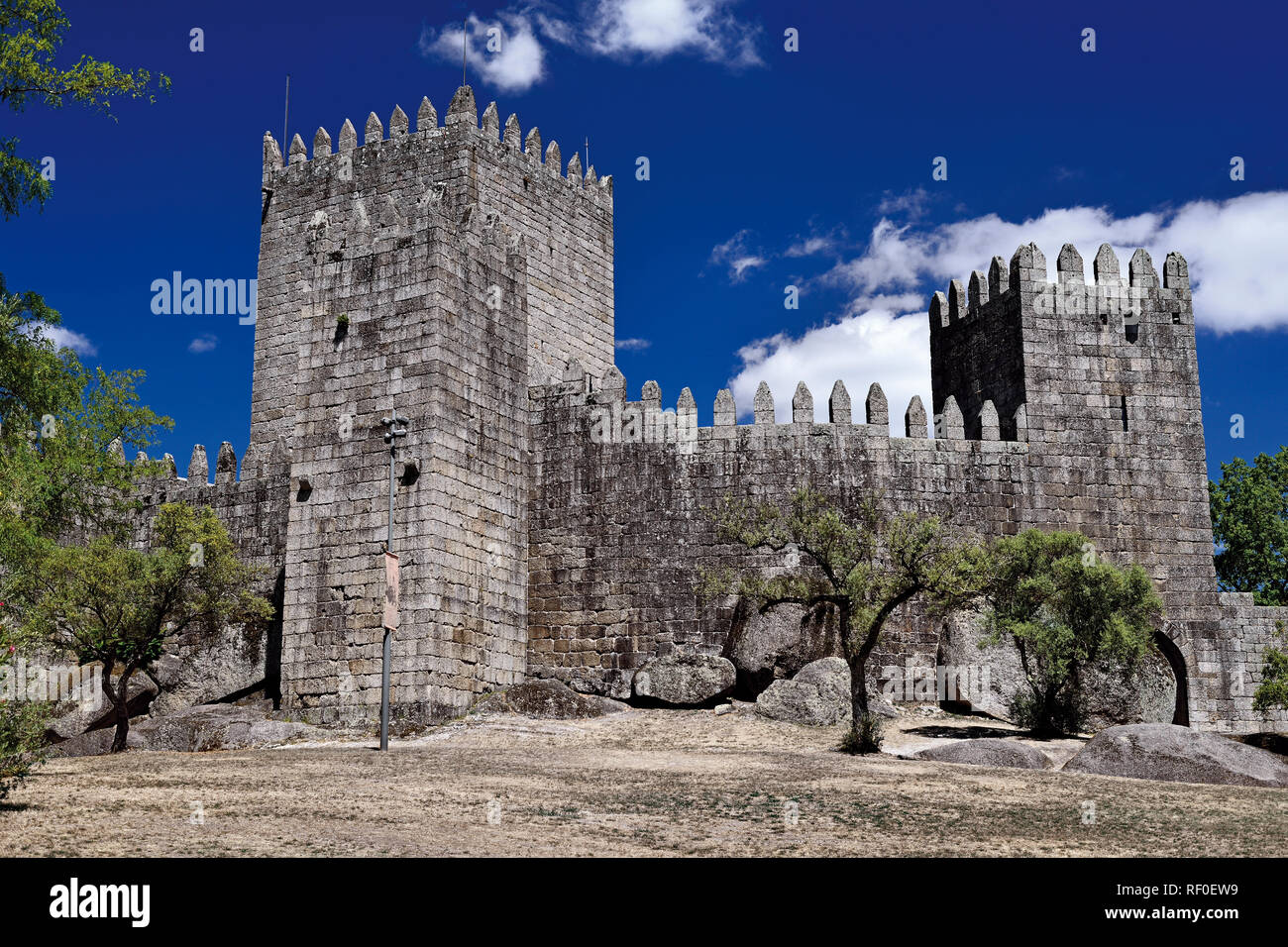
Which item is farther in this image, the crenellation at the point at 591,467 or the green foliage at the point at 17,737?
the crenellation at the point at 591,467

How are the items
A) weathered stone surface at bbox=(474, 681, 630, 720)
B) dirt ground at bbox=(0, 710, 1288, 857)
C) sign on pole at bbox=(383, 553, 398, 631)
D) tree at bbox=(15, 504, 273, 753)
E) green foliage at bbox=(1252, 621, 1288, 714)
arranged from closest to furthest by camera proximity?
dirt ground at bbox=(0, 710, 1288, 857) < sign on pole at bbox=(383, 553, 398, 631) < green foliage at bbox=(1252, 621, 1288, 714) < weathered stone surface at bbox=(474, 681, 630, 720) < tree at bbox=(15, 504, 273, 753)

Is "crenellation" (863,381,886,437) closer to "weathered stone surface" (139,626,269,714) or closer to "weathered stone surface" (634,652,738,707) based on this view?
"weathered stone surface" (634,652,738,707)

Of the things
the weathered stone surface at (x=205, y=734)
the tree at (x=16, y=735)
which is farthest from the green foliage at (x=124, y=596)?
the tree at (x=16, y=735)

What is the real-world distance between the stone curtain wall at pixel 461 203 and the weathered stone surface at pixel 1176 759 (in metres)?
15.0

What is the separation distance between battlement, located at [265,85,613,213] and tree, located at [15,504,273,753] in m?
10.9

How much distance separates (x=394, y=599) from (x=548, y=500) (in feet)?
19.1

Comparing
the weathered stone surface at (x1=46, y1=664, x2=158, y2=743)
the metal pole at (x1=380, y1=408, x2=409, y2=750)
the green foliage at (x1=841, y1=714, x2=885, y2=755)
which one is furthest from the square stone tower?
the weathered stone surface at (x1=46, y1=664, x2=158, y2=743)

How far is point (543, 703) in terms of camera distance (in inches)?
856


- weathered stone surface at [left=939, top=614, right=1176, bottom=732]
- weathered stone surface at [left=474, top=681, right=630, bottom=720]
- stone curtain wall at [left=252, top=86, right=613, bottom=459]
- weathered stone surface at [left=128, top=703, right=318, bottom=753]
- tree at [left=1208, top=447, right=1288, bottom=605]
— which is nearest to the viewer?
weathered stone surface at [left=128, top=703, right=318, bottom=753]

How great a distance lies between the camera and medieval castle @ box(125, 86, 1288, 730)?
2205 centimetres

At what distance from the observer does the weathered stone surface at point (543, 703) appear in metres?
21.6

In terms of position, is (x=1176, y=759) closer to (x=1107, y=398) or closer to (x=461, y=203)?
(x=1107, y=398)

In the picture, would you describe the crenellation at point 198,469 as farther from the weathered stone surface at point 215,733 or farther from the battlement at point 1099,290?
the battlement at point 1099,290
